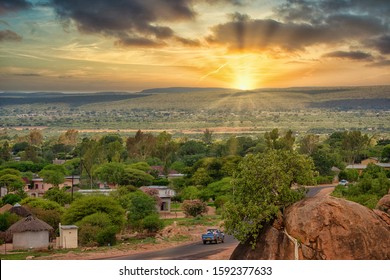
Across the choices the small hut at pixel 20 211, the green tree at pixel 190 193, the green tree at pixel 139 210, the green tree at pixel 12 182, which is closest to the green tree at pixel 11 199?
the green tree at pixel 12 182

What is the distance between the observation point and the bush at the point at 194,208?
913 inches

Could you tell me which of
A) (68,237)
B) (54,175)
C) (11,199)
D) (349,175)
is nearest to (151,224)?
(68,237)

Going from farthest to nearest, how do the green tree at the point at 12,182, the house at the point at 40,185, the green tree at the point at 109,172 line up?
the house at the point at 40,185 → the green tree at the point at 109,172 → the green tree at the point at 12,182

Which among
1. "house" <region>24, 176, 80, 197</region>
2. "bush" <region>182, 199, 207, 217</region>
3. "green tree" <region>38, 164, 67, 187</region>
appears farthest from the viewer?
"green tree" <region>38, 164, 67, 187</region>

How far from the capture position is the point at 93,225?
18.4 m

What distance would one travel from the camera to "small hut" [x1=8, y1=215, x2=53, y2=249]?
56.8 feet

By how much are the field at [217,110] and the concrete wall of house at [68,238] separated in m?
6.20

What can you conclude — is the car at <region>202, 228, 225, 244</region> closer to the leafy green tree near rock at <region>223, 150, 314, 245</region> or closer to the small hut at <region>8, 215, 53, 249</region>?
the small hut at <region>8, 215, 53, 249</region>

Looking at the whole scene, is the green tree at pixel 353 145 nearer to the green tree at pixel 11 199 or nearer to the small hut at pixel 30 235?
the green tree at pixel 11 199

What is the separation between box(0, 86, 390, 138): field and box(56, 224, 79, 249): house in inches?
240

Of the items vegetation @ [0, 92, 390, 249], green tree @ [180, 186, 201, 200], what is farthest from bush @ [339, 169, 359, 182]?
green tree @ [180, 186, 201, 200]

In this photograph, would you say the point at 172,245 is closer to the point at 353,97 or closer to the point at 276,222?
the point at 276,222
